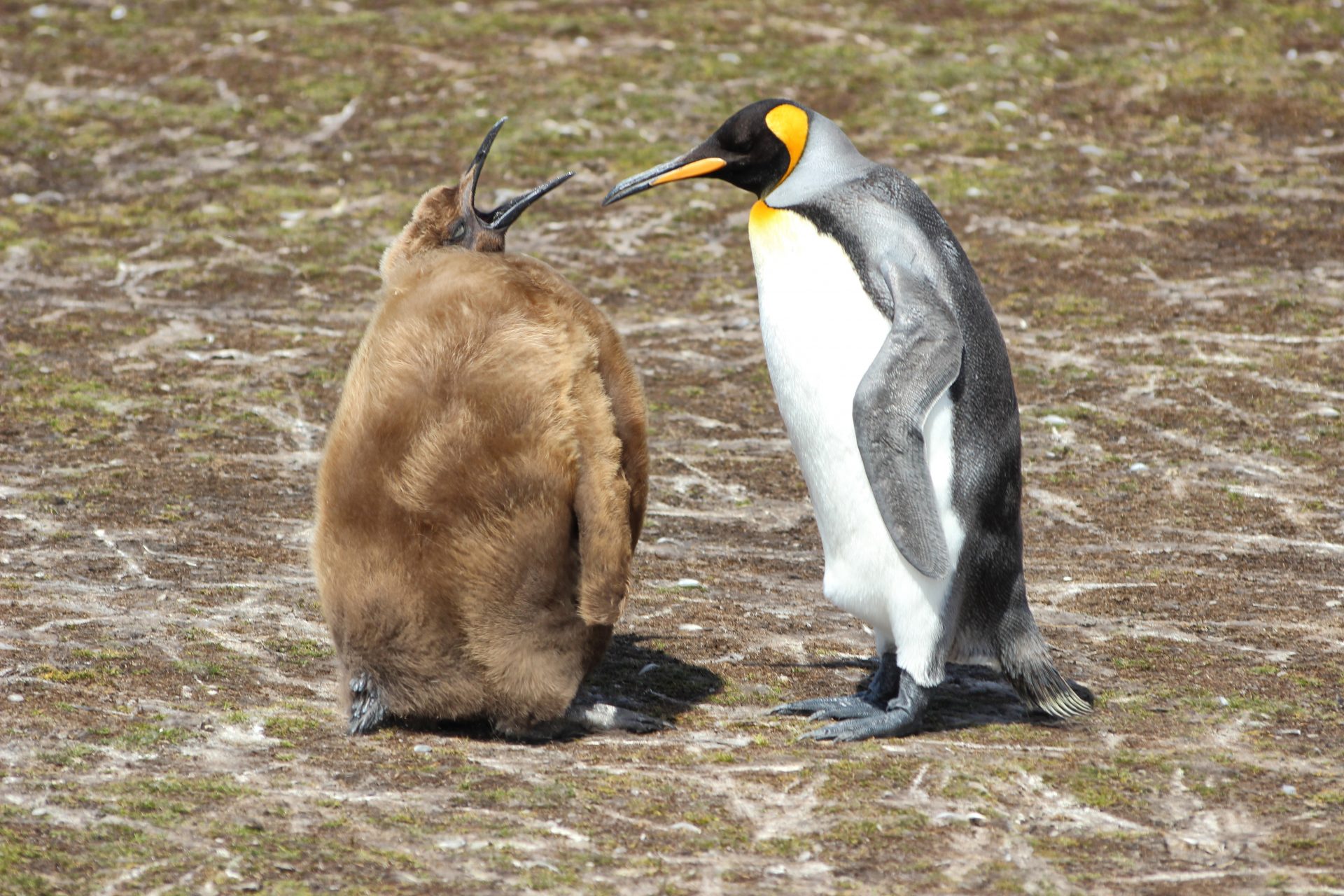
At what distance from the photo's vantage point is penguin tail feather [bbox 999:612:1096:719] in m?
4.14

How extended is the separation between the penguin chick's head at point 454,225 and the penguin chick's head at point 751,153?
356mm

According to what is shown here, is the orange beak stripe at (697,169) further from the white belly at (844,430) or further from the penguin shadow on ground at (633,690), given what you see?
the penguin shadow on ground at (633,690)

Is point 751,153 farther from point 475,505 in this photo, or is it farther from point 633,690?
point 633,690

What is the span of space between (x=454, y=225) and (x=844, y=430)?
120 cm

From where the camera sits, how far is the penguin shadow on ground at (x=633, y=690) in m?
4.01

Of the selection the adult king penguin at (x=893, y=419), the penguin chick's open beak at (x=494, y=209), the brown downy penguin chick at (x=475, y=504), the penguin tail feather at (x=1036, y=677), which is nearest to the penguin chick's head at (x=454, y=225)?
the penguin chick's open beak at (x=494, y=209)

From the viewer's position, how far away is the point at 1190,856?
321cm

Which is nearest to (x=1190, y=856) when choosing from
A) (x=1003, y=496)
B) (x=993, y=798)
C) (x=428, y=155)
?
(x=993, y=798)

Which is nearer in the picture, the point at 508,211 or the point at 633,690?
the point at 508,211

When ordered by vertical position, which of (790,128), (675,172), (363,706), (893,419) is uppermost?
(790,128)

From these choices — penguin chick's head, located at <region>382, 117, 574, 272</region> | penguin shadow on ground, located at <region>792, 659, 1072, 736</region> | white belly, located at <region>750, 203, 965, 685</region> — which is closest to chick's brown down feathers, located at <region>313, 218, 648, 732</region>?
penguin chick's head, located at <region>382, 117, 574, 272</region>

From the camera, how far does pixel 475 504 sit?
3654 millimetres

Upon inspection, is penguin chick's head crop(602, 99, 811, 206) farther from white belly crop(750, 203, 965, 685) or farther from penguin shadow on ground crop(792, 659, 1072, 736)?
penguin shadow on ground crop(792, 659, 1072, 736)

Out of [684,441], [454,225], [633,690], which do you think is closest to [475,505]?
[454,225]
